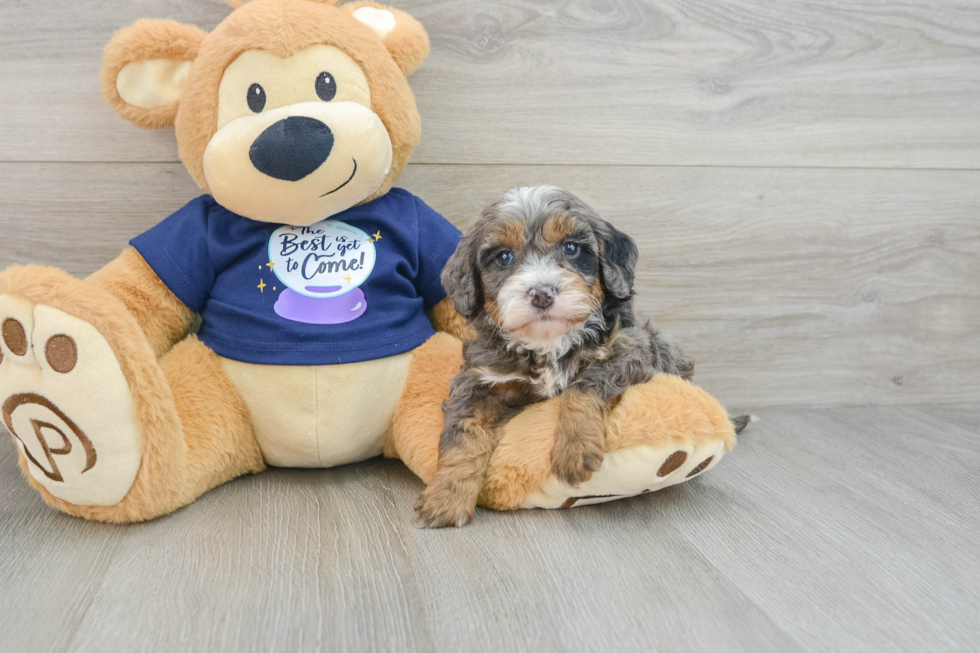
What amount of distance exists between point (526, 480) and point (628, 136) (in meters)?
1.34

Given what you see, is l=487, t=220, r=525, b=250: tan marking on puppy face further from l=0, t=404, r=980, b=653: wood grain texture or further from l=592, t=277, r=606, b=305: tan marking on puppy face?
l=0, t=404, r=980, b=653: wood grain texture

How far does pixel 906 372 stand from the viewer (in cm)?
282

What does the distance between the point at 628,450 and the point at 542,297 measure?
442 millimetres

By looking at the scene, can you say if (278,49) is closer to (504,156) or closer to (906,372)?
(504,156)

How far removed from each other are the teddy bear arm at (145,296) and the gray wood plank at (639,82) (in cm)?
50

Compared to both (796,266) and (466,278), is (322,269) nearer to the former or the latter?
(466,278)

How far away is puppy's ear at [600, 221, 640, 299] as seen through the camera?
5.80 feet

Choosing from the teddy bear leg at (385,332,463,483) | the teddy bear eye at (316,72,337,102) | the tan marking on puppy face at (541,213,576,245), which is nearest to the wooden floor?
the teddy bear leg at (385,332,463,483)

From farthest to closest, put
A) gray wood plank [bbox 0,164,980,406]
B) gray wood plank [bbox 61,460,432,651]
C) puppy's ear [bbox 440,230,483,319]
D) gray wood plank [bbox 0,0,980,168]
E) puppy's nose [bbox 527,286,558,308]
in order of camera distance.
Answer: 1. gray wood plank [bbox 0,164,980,406]
2. gray wood plank [bbox 0,0,980,168]
3. puppy's ear [bbox 440,230,483,319]
4. puppy's nose [bbox 527,286,558,308]
5. gray wood plank [bbox 61,460,432,651]

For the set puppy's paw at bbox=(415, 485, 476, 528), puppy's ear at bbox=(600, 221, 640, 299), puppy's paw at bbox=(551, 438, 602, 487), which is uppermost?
puppy's ear at bbox=(600, 221, 640, 299)

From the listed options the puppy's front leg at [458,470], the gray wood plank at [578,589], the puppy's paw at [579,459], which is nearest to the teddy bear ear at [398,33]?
the puppy's front leg at [458,470]

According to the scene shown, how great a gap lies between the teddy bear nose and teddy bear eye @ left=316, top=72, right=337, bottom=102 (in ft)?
0.33

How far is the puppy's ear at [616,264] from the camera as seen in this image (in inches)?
69.6

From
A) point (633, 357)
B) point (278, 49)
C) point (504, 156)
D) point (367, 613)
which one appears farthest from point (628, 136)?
point (367, 613)
